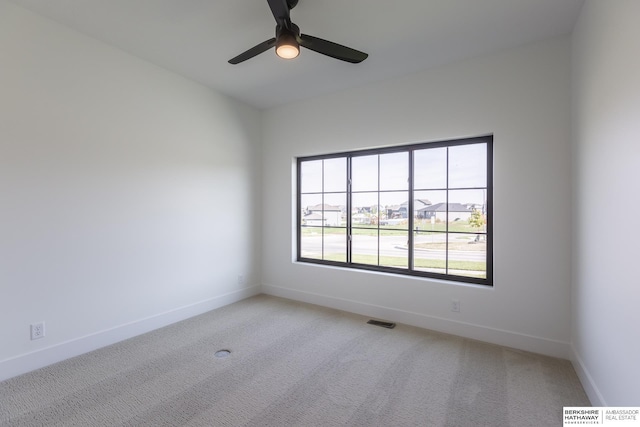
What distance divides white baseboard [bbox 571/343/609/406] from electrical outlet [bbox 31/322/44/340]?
13.2 ft

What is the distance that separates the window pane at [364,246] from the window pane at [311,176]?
2.90 feet

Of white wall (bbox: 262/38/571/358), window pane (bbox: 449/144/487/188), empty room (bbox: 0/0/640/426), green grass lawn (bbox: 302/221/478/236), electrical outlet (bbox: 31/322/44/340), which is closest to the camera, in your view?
empty room (bbox: 0/0/640/426)

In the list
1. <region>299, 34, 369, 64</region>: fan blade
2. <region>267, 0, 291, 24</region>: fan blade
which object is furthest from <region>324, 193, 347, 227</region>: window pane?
<region>267, 0, 291, 24</region>: fan blade

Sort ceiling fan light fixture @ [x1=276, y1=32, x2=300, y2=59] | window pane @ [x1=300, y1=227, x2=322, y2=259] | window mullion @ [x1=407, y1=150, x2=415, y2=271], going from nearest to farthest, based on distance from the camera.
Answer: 1. ceiling fan light fixture @ [x1=276, y1=32, x2=300, y2=59]
2. window mullion @ [x1=407, y1=150, x2=415, y2=271]
3. window pane @ [x1=300, y1=227, x2=322, y2=259]

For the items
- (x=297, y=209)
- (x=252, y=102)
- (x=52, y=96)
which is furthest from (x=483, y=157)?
(x=52, y=96)

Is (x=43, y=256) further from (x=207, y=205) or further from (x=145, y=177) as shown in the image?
(x=207, y=205)

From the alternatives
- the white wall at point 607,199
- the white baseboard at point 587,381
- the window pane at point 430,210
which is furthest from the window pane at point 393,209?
the white baseboard at point 587,381

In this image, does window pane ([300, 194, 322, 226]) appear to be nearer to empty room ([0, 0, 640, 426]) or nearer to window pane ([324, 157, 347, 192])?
window pane ([324, 157, 347, 192])

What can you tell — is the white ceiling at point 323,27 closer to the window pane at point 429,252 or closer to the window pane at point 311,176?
the window pane at point 311,176

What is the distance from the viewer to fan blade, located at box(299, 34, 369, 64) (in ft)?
6.67

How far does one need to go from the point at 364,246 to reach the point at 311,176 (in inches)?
50.6

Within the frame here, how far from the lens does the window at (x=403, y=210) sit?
2.99 metres

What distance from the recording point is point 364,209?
372 cm

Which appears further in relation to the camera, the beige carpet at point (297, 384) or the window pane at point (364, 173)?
the window pane at point (364, 173)
